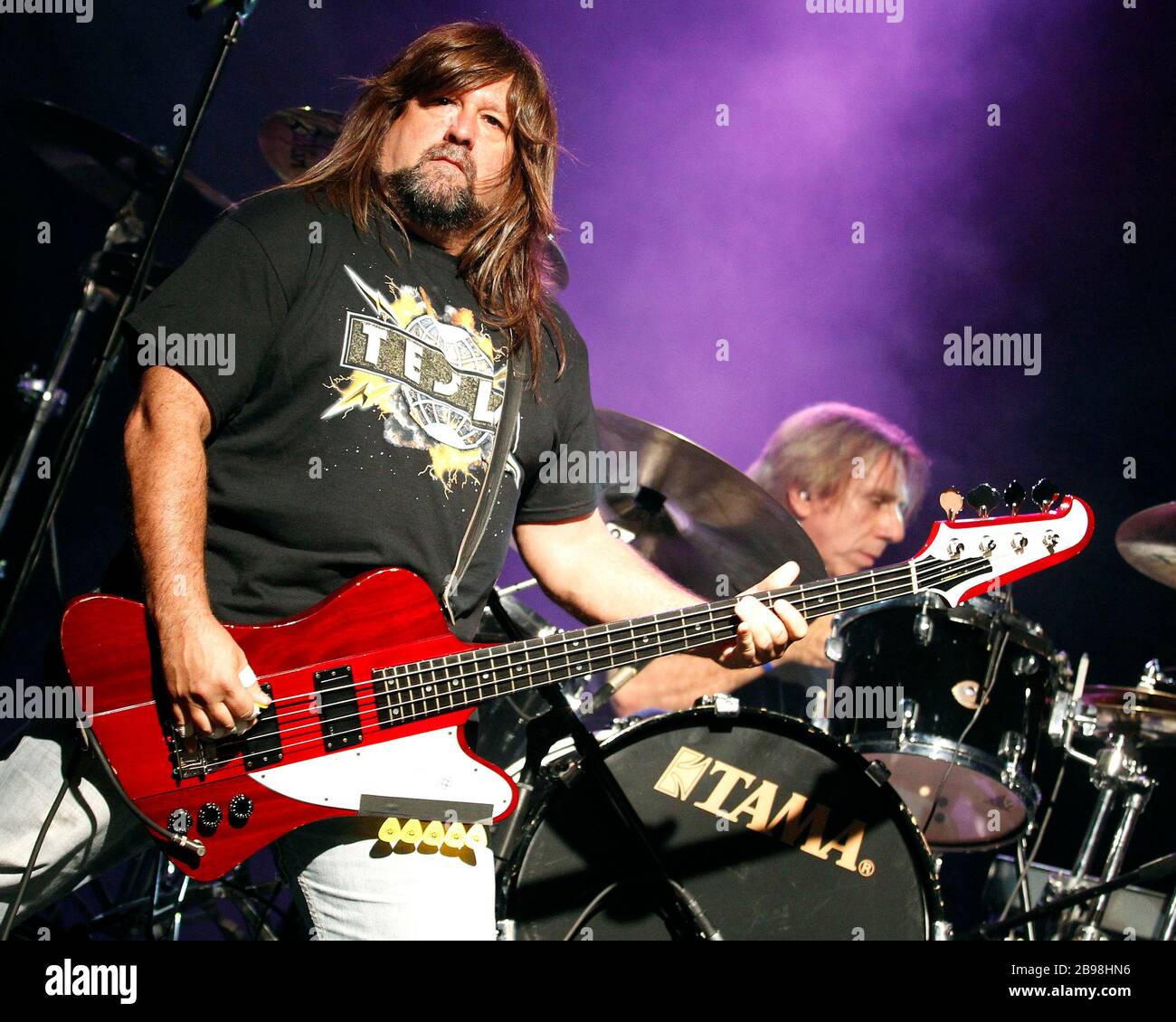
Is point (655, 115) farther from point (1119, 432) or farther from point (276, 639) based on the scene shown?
point (276, 639)

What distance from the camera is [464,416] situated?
2.60 metres

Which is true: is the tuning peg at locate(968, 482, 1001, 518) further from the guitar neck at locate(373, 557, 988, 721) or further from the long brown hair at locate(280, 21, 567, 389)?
the long brown hair at locate(280, 21, 567, 389)

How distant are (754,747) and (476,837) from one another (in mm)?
1007

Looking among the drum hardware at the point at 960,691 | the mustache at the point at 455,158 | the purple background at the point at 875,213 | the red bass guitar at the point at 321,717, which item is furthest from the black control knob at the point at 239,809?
the purple background at the point at 875,213

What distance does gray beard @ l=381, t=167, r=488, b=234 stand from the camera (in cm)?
275

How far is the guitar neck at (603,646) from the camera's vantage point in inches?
90.7

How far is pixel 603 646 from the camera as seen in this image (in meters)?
2.55

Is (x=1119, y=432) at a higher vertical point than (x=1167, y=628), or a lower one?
higher

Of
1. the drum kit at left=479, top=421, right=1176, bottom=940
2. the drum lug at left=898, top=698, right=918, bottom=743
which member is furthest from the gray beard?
the drum lug at left=898, top=698, right=918, bottom=743

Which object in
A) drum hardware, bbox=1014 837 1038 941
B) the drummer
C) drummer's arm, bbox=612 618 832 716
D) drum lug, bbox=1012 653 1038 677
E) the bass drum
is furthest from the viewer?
the drummer

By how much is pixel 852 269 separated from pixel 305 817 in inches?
175

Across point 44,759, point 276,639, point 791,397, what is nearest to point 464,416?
point 276,639

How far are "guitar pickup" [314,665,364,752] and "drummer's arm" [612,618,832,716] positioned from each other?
287 centimetres

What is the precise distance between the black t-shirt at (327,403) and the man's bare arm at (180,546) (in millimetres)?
80
